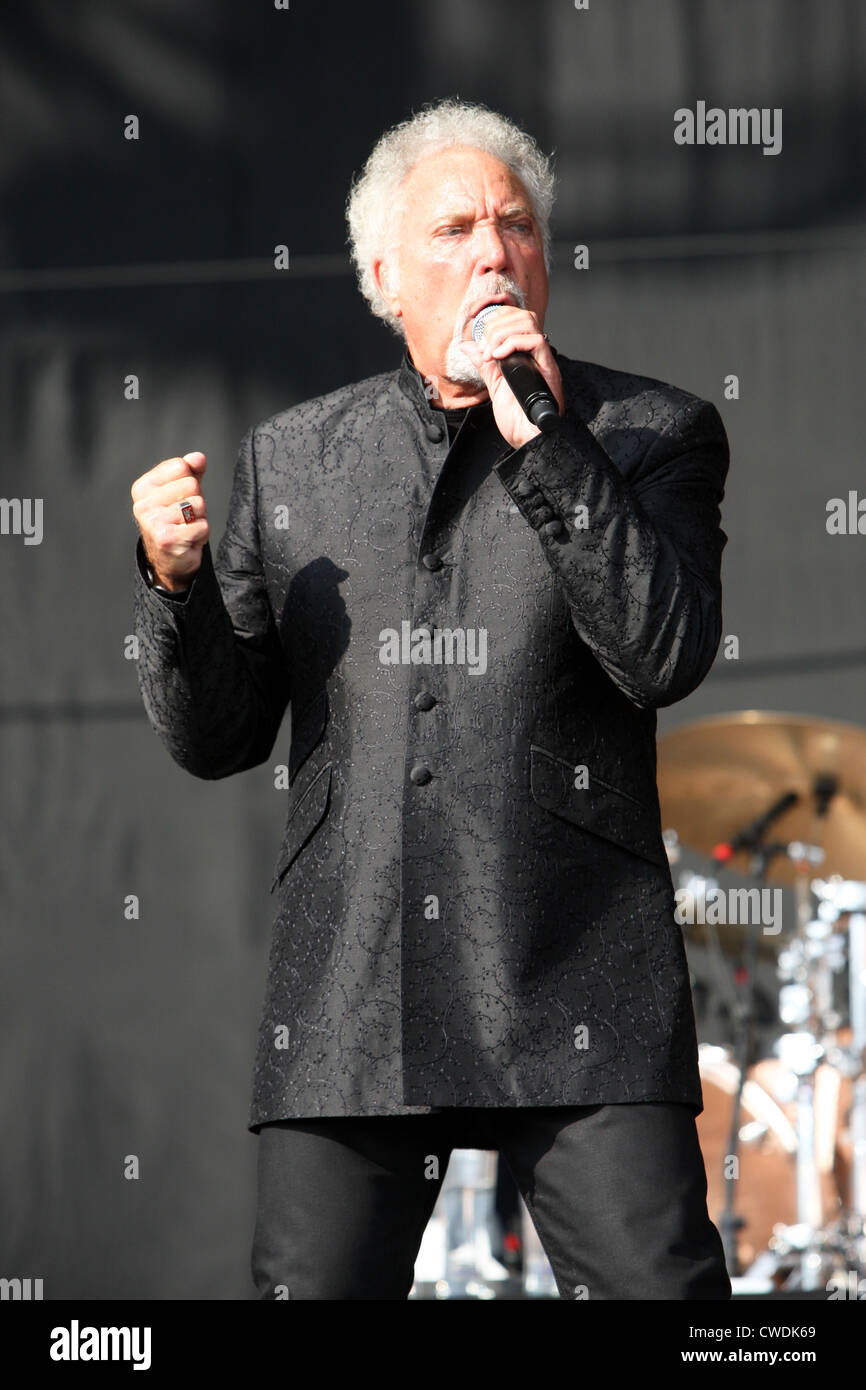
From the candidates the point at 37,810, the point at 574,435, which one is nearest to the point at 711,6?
the point at 37,810

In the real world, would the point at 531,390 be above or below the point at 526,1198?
above

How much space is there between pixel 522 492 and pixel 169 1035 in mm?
3437

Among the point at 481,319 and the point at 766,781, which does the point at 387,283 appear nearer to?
the point at 481,319

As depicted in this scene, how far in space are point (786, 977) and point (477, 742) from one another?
2722 millimetres

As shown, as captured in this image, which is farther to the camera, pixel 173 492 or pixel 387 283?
pixel 387 283

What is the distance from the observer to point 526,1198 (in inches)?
65.6

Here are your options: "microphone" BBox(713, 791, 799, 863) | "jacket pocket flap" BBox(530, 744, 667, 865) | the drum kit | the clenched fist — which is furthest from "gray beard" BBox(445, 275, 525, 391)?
"microphone" BBox(713, 791, 799, 863)

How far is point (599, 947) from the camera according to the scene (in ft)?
5.46

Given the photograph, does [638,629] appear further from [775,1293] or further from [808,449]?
[808,449]

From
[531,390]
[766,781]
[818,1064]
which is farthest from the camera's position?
[766,781]

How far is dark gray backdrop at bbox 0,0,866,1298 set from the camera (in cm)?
480

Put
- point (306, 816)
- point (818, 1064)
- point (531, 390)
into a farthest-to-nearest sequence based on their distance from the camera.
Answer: point (818, 1064) → point (306, 816) → point (531, 390)

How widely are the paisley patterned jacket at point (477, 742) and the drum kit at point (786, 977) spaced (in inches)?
87.8

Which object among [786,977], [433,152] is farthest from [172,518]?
[786,977]
